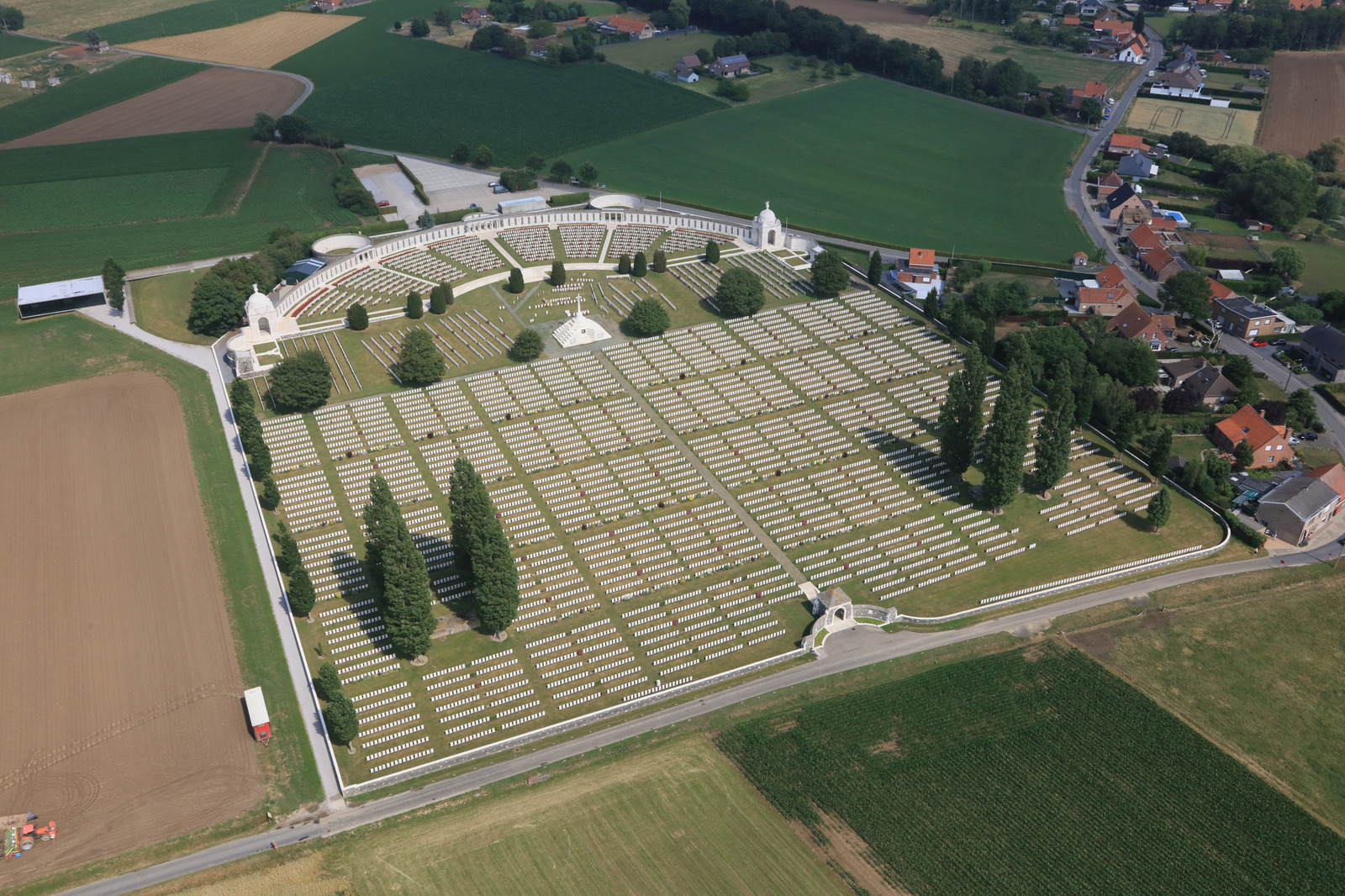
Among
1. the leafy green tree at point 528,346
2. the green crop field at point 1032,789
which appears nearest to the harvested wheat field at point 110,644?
the leafy green tree at point 528,346

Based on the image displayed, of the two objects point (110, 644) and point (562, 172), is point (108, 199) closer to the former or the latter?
point (562, 172)

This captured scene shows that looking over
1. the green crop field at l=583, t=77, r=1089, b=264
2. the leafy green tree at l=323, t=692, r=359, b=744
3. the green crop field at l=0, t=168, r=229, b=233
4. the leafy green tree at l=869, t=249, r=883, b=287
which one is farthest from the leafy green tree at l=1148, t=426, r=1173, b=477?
the green crop field at l=0, t=168, r=229, b=233

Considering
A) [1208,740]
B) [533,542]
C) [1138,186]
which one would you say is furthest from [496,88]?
[1208,740]

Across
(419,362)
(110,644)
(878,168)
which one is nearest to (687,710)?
(110,644)

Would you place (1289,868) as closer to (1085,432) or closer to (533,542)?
(1085,432)

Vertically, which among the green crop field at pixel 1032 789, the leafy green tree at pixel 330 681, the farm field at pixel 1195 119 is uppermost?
the farm field at pixel 1195 119

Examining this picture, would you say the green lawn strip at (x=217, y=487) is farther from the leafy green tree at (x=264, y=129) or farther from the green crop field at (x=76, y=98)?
the green crop field at (x=76, y=98)
